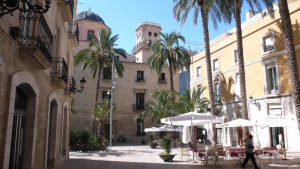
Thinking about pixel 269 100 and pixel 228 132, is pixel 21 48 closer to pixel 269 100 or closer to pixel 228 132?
pixel 269 100

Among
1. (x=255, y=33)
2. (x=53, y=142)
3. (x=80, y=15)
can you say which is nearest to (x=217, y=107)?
(x=255, y=33)

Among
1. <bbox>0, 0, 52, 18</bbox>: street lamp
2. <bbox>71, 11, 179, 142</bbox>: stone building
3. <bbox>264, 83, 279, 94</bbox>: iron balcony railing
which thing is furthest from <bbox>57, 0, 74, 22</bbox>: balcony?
<bbox>71, 11, 179, 142</bbox>: stone building

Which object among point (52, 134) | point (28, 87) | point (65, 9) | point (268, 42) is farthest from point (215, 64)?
point (28, 87)

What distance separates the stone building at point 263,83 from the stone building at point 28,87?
13.1 m

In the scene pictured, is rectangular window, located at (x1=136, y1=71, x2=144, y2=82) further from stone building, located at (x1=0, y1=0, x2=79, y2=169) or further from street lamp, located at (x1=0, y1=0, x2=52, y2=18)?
street lamp, located at (x1=0, y1=0, x2=52, y2=18)

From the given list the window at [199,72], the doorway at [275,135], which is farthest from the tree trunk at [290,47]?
the window at [199,72]

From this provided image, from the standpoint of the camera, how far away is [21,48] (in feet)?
17.4

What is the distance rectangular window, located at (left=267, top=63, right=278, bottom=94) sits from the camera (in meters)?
19.6

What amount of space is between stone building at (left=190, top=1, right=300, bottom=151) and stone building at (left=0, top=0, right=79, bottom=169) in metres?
13.1

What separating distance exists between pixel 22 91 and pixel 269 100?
62.7 feet

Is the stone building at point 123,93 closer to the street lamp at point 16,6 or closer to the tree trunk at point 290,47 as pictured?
the tree trunk at point 290,47

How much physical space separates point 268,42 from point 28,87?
20.3m

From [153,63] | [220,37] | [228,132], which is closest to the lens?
[228,132]

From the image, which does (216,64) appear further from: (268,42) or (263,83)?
(263,83)
